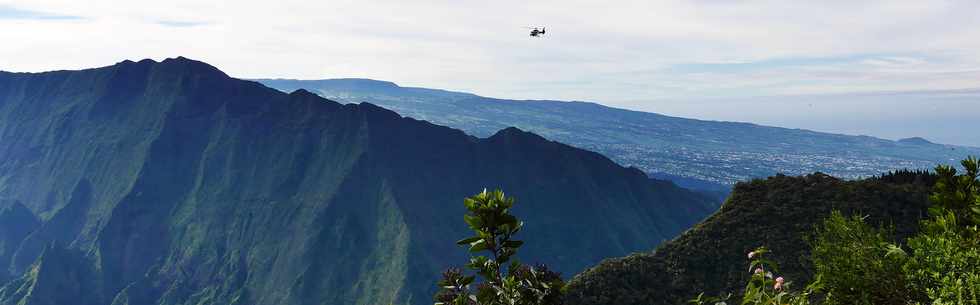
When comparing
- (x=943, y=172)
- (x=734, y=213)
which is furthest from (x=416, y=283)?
(x=943, y=172)

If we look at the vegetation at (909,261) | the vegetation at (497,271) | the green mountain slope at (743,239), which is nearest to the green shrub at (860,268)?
the vegetation at (909,261)

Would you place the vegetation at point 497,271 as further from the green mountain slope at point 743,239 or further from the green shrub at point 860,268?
the green mountain slope at point 743,239

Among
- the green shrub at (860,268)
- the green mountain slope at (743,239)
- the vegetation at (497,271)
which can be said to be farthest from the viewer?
the green mountain slope at (743,239)

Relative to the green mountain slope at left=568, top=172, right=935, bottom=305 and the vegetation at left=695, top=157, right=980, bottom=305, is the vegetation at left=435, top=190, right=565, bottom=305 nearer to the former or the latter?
the vegetation at left=695, top=157, right=980, bottom=305

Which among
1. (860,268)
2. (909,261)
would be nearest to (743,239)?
(860,268)

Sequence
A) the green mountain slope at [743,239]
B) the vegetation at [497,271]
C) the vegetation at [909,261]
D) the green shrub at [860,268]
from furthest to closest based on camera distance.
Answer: the green mountain slope at [743,239]
the green shrub at [860,268]
the vegetation at [909,261]
the vegetation at [497,271]
